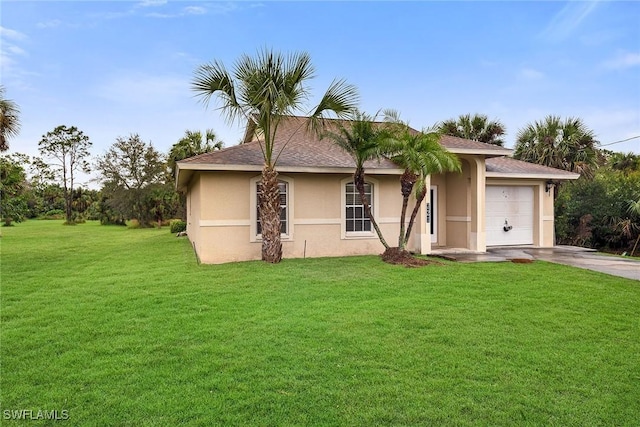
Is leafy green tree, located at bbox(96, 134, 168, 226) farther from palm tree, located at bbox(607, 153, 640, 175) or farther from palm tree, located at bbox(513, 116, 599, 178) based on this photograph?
palm tree, located at bbox(607, 153, 640, 175)

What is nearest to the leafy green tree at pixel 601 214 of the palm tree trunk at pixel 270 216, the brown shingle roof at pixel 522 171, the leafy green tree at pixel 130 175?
the brown shingle roof at pixel 522 171

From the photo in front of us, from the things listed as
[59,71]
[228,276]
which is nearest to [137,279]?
[228,276]

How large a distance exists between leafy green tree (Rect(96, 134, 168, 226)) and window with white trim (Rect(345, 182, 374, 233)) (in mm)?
24818

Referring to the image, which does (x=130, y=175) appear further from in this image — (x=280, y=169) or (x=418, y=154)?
(x=418, y=154)

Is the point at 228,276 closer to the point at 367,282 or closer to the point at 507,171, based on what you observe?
the point at 367,282

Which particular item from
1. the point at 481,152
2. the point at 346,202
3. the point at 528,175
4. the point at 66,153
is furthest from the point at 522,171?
the point at 66,153

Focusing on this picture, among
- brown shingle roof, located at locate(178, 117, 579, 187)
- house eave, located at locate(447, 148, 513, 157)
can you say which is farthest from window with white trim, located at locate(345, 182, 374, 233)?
house eave, located at locate(447, 148, 513, 157)

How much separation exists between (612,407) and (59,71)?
18441mm

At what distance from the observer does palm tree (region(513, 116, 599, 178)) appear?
17250mm

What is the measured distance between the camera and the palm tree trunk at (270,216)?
1020 centimetres

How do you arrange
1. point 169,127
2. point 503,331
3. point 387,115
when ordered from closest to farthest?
point 503,331, point 387,115, point 169,127

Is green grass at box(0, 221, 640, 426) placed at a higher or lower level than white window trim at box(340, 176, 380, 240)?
lower

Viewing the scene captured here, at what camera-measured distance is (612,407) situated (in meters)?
3.19

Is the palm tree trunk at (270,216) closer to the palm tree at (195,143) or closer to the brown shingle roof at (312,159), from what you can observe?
the brown shingle roof at (312,159)
